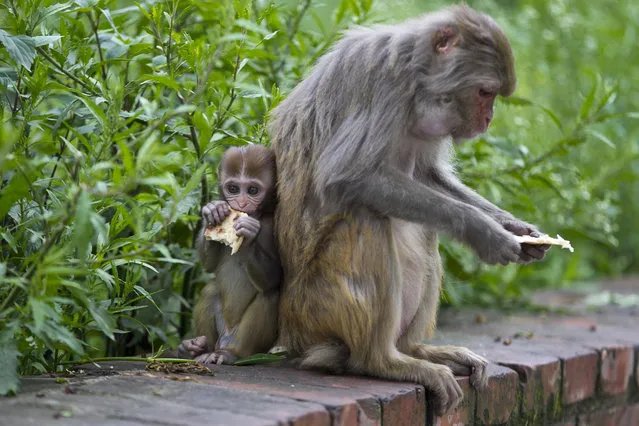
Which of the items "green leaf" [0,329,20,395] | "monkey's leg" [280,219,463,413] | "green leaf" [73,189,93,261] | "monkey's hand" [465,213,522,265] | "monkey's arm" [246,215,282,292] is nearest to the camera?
"green leaf" [73,189,93,261]

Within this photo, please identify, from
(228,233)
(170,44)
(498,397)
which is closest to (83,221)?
(228,233)

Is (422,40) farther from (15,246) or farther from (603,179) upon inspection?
(603,179)

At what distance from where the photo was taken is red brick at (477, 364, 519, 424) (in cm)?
423

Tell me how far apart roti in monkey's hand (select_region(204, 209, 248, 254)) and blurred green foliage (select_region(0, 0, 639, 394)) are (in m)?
0.18

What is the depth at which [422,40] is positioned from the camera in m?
4.05

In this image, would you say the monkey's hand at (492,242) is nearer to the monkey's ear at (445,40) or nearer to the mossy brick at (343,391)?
the mossy brick at (343,391)

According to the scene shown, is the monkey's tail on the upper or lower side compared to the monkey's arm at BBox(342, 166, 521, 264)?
lower

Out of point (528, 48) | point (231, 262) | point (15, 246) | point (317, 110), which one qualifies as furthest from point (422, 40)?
point (528, 48)

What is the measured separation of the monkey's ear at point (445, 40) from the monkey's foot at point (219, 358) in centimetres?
158

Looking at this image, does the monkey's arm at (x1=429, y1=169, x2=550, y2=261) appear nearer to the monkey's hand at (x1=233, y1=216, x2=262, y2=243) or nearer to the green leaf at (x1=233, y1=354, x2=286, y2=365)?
→ the monkey's hand at (x1=233, y1=216, x2=262, y2=243)

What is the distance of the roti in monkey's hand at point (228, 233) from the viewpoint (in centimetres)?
390

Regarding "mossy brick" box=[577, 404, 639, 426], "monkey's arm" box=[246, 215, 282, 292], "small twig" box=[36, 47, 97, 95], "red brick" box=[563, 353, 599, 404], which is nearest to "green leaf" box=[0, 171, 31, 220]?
"small twig" box=[36, 47, 97, 95]

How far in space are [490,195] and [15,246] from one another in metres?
3.41

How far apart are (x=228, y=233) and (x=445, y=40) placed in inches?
48.8
